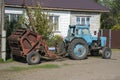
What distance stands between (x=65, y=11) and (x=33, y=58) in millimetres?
10720

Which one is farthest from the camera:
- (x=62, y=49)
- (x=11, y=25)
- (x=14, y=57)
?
(x=11, y=25)

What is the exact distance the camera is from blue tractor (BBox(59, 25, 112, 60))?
19453 mm

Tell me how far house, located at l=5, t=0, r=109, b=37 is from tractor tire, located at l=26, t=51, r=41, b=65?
795cm

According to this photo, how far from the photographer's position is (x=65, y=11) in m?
27.5

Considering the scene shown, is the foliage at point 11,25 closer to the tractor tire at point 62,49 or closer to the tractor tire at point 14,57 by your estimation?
the tractor tire at point 14,57

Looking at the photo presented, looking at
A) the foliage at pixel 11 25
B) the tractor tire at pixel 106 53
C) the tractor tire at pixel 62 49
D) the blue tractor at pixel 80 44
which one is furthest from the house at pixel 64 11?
the tractor tire at pixel 106 53

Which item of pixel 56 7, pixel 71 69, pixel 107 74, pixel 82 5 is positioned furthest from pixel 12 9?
pixel 107 74

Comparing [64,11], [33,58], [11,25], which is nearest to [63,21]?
[64,11]

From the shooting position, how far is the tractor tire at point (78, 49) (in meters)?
19.3

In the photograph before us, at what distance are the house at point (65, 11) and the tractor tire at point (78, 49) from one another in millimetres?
6454

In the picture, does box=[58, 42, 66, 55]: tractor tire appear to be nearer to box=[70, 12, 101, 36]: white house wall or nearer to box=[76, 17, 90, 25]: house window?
box=[70, 12, 101, 36]: white house wall

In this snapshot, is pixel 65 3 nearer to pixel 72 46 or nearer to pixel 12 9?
pixel 12 9

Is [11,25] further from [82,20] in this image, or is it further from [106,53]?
Result: [82,20]

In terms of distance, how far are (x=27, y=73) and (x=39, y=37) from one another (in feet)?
13.2
